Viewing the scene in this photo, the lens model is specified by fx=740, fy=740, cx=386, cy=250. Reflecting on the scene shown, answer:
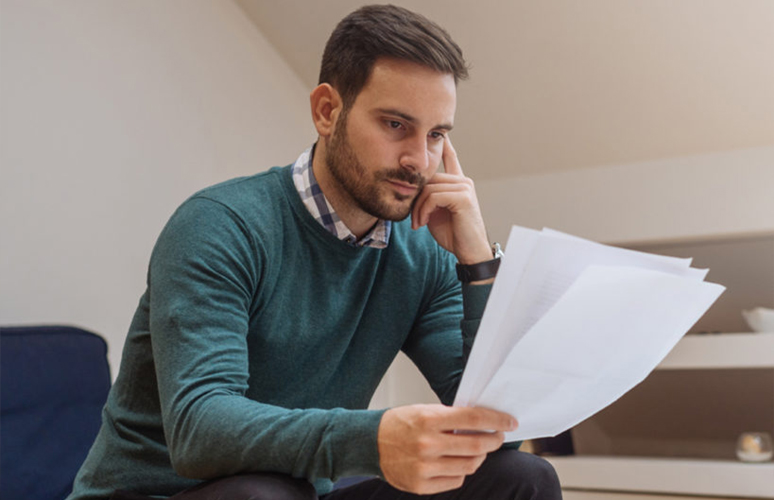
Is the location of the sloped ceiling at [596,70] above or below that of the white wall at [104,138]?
above

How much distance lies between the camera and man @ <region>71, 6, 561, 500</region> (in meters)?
0.75

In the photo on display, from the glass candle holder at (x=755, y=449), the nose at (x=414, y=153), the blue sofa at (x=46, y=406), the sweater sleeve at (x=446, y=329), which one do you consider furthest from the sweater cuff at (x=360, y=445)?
the glass candle holder at (x=755, y=449)

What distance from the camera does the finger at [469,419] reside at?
662mm

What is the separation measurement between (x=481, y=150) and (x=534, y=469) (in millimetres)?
2051

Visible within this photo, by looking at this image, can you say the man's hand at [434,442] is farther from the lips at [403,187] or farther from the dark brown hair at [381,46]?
the dark brown hair at [381,46]

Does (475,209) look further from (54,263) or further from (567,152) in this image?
(567,152)

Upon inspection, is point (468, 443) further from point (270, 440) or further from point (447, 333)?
point (447, 333)

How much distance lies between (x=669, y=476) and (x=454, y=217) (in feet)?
6.32

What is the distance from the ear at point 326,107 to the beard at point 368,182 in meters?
0.03

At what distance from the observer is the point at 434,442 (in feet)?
2.19

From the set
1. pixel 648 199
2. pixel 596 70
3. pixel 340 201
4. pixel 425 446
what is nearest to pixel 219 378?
pixel 425 446

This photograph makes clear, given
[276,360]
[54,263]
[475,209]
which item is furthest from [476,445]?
[54,263]

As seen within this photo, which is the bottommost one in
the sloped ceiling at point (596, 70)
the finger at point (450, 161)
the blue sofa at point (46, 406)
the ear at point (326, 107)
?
the blue sofa at point (46, 406)

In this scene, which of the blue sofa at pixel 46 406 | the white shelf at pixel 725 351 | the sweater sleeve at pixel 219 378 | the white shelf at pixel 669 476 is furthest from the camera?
the white shelf at pixel 725 351
